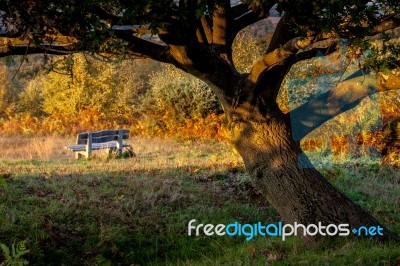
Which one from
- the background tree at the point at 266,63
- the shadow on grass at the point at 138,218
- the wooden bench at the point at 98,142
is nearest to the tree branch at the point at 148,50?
the background tree at the point at 266,63

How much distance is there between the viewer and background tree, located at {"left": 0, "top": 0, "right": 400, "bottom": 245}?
4793mm

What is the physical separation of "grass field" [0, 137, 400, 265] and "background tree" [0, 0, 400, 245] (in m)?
0.67

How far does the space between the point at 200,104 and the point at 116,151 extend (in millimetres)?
7325

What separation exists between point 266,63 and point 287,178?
4.52 feet

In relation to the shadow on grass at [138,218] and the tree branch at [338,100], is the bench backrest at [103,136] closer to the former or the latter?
the shadow on grass at [138,218]

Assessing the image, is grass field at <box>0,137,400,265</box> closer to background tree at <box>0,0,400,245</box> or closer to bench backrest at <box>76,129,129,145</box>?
background tree at <box>0,0,400,245</box>

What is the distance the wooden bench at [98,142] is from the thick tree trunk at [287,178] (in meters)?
9.46

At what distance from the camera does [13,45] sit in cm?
570

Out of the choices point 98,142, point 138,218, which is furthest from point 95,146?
point 138,218

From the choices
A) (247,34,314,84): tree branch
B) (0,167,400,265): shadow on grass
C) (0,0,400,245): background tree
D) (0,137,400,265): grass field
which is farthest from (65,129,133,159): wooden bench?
(247,34,314,84): tree branch

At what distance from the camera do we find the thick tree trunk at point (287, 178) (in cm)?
587

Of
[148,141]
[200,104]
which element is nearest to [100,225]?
[148,141]

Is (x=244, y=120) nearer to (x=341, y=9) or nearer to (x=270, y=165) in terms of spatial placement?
(x=270, y=165)

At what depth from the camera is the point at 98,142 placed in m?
15.3
